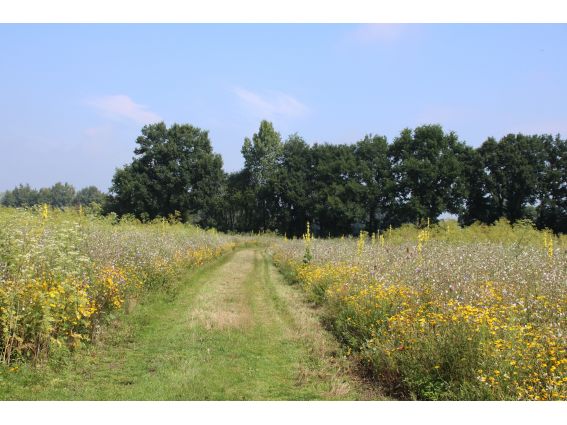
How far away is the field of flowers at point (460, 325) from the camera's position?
468cm

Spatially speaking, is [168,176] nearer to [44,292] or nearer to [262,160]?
[262,160]

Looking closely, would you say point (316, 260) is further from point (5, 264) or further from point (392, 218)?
point (392, 218)

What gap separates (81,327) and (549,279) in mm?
Answer: 7514

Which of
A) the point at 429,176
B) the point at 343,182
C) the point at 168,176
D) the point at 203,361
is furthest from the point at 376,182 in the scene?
the point at 203,361

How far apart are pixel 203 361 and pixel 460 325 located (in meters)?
3.72

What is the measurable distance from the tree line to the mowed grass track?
3129cm

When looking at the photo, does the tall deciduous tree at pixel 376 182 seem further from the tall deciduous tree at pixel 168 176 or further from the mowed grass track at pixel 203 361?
the mowed grass track at pixel 203 361

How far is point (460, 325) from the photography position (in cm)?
563

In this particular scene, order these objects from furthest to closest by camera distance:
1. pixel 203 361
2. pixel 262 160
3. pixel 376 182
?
pixel 262 160 < pixel 376 182 < pixel 203 361

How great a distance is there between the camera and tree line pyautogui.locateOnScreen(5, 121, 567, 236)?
1703 inches

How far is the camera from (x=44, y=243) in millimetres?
7340

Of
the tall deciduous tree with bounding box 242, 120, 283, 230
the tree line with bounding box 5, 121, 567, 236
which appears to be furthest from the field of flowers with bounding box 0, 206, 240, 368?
the tall deciduous tree with bounding box 242, 120, 283, 230

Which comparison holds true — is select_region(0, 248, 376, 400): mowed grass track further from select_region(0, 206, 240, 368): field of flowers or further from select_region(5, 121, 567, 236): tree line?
select_region(5, 121, 567, 236): tree line

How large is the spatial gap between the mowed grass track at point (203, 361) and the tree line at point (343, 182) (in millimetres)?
31287
